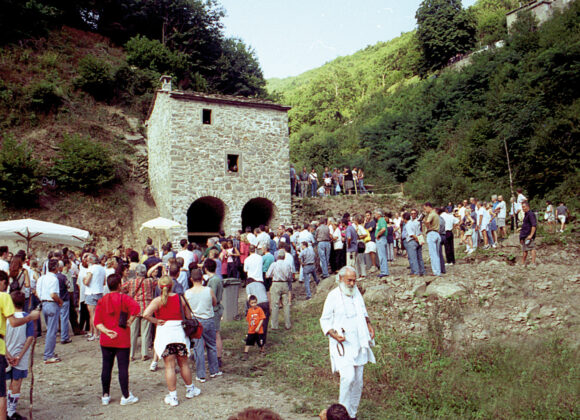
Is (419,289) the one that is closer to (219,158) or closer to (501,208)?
(501,208)

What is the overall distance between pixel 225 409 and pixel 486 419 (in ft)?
10.7

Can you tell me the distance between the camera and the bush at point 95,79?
25.0 m

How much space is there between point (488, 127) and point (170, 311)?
23196 mm

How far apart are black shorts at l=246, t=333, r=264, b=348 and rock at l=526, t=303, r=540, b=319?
17.3ft

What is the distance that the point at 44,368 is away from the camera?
696 cm

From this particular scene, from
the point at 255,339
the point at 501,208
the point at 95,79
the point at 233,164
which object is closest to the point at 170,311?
the point at 255,339

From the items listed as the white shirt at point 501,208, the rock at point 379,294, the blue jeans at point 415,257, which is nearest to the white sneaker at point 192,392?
the rock at point 379,294

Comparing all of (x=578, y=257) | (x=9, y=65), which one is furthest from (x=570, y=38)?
(x=9, y=65)

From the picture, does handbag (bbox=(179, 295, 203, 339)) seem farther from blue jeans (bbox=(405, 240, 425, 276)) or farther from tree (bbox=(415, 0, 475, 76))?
tree (bbox=(415, 0, 475, 76))

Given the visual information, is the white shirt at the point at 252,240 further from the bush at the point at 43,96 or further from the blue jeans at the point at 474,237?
the bush at the point at 43,96

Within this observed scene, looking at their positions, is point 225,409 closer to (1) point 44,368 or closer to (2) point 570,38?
(1) point 44,368

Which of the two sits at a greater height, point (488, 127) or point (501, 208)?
point (488, 127)

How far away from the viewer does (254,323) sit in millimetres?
7281

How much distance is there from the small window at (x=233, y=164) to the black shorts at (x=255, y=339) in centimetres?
1212
